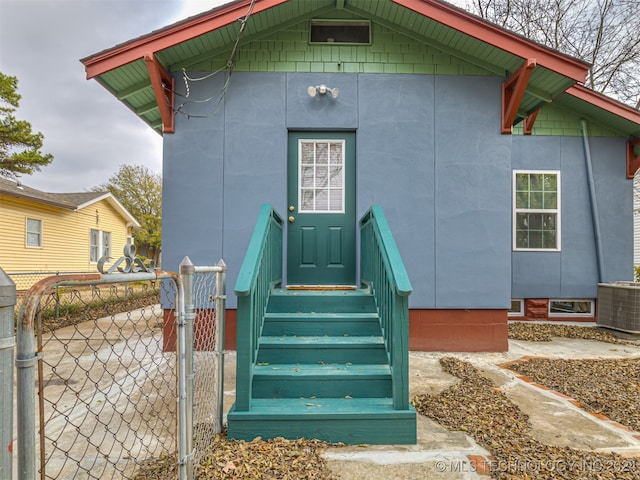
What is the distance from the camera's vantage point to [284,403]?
8.88ft

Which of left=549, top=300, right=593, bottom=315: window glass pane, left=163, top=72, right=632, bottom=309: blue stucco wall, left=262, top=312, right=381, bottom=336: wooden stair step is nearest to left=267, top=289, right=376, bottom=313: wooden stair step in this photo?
left=262, top=312, right=381, bottom=336: wooden stair step

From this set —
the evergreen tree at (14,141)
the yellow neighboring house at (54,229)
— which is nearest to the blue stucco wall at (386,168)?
the yellow neighboring house at (54,229)

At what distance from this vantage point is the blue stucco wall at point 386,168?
16.2 feet

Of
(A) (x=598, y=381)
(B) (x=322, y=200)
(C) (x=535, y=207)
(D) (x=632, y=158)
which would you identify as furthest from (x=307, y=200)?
(D) (x=632, y=158)

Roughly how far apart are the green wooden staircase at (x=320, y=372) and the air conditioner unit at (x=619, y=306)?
5.08m

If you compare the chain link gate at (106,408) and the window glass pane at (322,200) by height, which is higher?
the window glass pane at (322,200)

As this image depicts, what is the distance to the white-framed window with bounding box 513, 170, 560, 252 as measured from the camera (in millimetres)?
7102

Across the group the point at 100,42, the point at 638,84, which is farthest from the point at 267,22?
the point at 100,42

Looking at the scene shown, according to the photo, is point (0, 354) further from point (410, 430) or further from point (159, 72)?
Answer: point (159, 72)

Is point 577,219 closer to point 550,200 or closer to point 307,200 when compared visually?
point 550,200

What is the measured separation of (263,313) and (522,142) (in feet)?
20.9

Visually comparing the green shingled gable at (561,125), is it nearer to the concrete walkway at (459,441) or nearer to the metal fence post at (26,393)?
the concrete walkway at (459,441)

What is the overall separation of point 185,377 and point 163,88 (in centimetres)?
404

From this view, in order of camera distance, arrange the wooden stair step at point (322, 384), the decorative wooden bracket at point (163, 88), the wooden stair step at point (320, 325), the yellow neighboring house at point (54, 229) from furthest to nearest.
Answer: the yellow neighboring house at point (54, 229)
the decorative wooden bracket at point (163, 88)
the wooden stair step at point (320, 325)
the wooden stair step at point (322, 384)
